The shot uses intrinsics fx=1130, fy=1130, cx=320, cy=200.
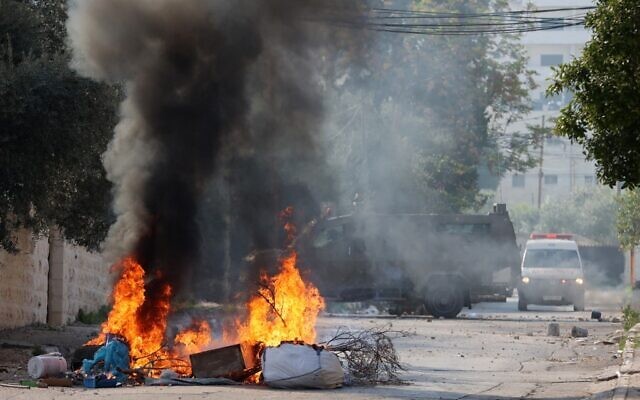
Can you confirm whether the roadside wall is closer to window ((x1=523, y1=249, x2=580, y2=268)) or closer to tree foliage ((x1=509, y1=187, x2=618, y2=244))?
window ((x1=523, y1=249, x2=580, y2=268))

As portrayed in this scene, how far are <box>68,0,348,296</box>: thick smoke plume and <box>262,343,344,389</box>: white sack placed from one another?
2.30 m

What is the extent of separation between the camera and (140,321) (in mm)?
13852

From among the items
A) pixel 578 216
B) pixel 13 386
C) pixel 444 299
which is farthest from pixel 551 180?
pixel 13 386

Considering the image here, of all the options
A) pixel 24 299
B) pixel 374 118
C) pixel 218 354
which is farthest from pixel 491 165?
pixel 218 354

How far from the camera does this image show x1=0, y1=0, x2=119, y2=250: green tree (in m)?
15.4

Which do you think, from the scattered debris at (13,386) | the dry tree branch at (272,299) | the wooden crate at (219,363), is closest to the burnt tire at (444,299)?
the dry tree branch at (272,299)

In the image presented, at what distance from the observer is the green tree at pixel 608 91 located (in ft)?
36.1

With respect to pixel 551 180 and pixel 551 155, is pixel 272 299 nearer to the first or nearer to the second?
pixel 551 155

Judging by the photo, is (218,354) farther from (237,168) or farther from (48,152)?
(48,152)

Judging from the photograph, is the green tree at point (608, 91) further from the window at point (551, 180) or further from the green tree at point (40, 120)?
the window at point (551, 180)

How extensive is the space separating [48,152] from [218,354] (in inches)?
179

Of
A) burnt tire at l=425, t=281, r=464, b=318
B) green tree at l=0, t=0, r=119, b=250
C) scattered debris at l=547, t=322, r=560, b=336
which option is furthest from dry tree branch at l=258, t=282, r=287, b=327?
burnt tire at l=425, t=281, r=464, b=318

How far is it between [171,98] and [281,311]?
3.11 m

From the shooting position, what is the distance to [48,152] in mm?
15750
